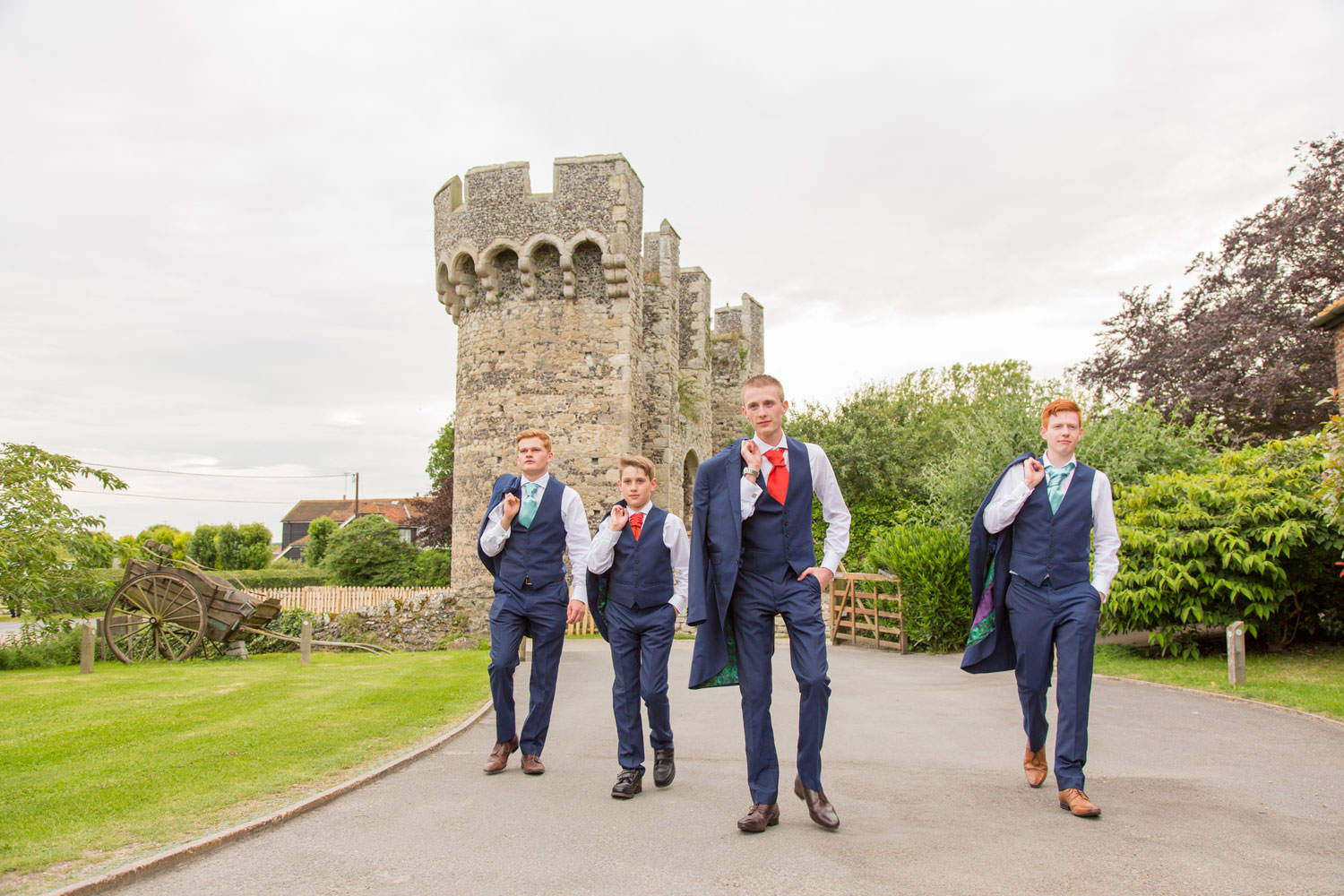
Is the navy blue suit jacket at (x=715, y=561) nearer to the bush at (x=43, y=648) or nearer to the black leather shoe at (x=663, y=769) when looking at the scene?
the black leather shoe at (x=663, y=769)

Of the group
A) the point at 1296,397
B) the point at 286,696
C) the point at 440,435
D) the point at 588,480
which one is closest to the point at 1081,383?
→ the point at 1296,397

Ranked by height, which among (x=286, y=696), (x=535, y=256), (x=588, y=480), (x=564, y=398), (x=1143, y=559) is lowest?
(x=286, y=696)

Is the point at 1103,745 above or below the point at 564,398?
below

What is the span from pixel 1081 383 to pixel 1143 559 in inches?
651

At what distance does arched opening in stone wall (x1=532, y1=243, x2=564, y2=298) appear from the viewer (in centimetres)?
2092

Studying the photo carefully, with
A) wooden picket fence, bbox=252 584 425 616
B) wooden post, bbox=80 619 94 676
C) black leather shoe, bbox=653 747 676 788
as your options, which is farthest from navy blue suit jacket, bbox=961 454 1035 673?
wooden picket fence, bbox=252 584 425 616

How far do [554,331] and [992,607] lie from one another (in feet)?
55.2

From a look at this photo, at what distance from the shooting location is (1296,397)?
22.1 m

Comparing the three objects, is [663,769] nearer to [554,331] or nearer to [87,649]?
[87,649]

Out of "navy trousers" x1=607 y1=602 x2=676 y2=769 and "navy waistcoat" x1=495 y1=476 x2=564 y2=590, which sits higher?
"navy waistcoat" x1=495 y1=476 x2=564 y2=590

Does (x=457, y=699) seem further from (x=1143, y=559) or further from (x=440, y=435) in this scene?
(x=440, y=435)

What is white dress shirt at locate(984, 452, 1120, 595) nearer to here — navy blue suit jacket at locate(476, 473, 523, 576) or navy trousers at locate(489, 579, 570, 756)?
navy trousers at locate(489, 579, 570, 756)

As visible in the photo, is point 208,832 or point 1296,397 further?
point 1296,397

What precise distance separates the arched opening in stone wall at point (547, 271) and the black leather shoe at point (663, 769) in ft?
54.3
